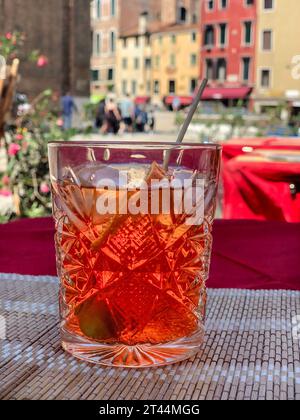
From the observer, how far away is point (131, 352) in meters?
0.44

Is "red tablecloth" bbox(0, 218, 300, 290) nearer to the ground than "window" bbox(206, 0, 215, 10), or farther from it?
nearer to the ground

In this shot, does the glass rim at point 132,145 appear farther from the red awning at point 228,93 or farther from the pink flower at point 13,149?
the red awning at point 228,93

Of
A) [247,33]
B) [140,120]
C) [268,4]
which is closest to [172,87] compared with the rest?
[247,33]

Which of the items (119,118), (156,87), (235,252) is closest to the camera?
(235,252)

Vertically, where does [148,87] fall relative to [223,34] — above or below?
below

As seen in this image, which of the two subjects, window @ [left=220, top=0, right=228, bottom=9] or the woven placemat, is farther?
window @ [left=220, top=0, right=228, bottom=9]

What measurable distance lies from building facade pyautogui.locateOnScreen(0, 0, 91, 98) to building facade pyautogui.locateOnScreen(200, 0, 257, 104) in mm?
14826

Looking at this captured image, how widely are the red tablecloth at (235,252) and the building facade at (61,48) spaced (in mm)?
13958

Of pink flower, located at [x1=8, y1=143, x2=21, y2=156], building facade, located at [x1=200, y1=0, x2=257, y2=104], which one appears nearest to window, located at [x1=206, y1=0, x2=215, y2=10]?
building facade, located at [x1=200, y1=0, x2=257, y2=104]

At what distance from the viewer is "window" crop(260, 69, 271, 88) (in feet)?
97.7

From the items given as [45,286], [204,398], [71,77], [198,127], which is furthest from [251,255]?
[71,77]

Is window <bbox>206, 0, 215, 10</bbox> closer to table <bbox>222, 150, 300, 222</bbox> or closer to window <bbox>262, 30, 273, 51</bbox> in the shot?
window <bbox>262, 30, 273, 51</bbox>

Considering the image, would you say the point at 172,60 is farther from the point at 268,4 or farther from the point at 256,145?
the point at 256,145

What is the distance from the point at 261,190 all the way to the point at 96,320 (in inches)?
75.0
